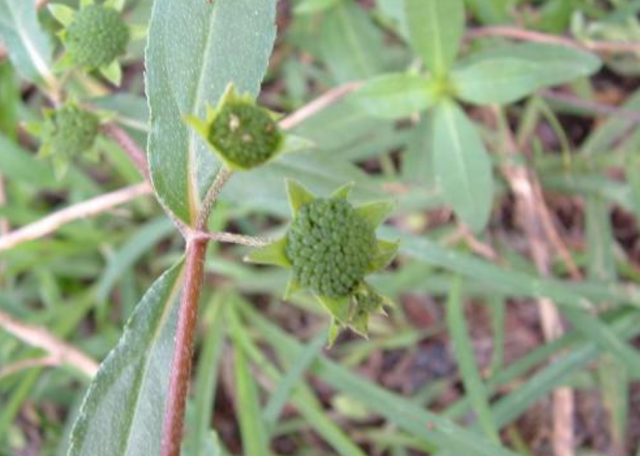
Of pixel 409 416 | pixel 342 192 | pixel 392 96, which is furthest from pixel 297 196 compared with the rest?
pixel 409 416

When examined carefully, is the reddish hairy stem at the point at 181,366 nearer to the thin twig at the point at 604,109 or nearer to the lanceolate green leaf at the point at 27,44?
the lanceolate green leaf at the point at 27,44

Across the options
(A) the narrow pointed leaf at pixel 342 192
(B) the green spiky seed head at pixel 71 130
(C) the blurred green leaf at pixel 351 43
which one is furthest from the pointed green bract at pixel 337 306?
(C) the blurred green leaf at pixel 351 43

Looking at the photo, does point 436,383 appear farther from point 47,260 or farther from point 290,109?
point 47,260

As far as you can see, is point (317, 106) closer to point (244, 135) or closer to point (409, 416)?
point (409, 416)

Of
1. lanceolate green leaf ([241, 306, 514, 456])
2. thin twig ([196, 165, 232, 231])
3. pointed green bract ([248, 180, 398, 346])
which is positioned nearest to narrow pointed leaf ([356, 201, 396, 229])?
pointed green bract ([248, 180, 398, 346])

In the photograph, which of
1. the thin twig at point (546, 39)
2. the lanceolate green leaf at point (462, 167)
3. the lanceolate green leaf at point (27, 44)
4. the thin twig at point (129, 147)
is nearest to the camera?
the thin twig at point (129, 147)

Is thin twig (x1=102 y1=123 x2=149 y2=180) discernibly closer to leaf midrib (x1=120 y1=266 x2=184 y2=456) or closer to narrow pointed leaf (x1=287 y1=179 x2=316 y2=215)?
leaf midrib (x1=120 y1=266 x2=184 y2=456)
